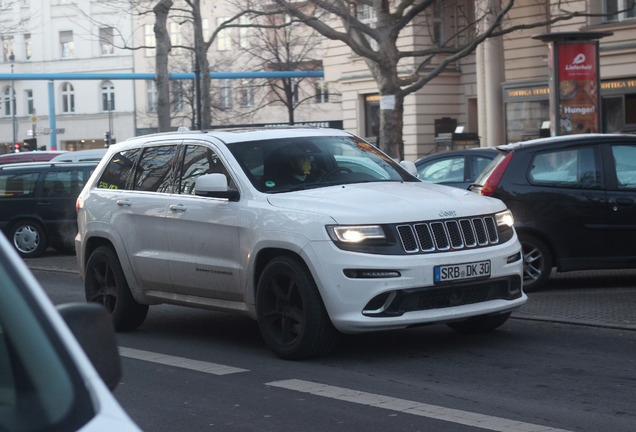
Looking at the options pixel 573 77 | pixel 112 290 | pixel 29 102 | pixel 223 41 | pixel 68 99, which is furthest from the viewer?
pixel 29 102

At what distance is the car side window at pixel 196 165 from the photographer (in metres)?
8.61

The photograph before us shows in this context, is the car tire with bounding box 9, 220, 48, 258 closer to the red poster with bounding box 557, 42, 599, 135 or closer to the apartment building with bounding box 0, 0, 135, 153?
the red poster with bounding box 557, 42, 599, 135

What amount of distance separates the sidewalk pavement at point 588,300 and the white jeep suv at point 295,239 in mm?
1171

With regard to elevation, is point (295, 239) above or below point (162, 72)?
below

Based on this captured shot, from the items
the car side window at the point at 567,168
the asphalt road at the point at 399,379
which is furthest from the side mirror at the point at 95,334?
the car side window at the point at 567,168

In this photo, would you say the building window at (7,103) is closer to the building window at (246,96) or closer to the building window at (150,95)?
the building window at (150,95)

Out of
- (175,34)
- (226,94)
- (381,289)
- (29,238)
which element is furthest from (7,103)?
(381,289)

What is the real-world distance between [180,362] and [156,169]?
2.05 m

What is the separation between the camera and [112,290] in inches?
376

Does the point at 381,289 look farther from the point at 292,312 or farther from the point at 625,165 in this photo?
the point at 625,165

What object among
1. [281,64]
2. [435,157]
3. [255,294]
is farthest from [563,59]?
[281,64]

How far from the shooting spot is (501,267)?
7828 millimetres

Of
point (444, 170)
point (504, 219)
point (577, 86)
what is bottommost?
point (504, 219)

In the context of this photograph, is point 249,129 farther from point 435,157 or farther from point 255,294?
point 435,157
